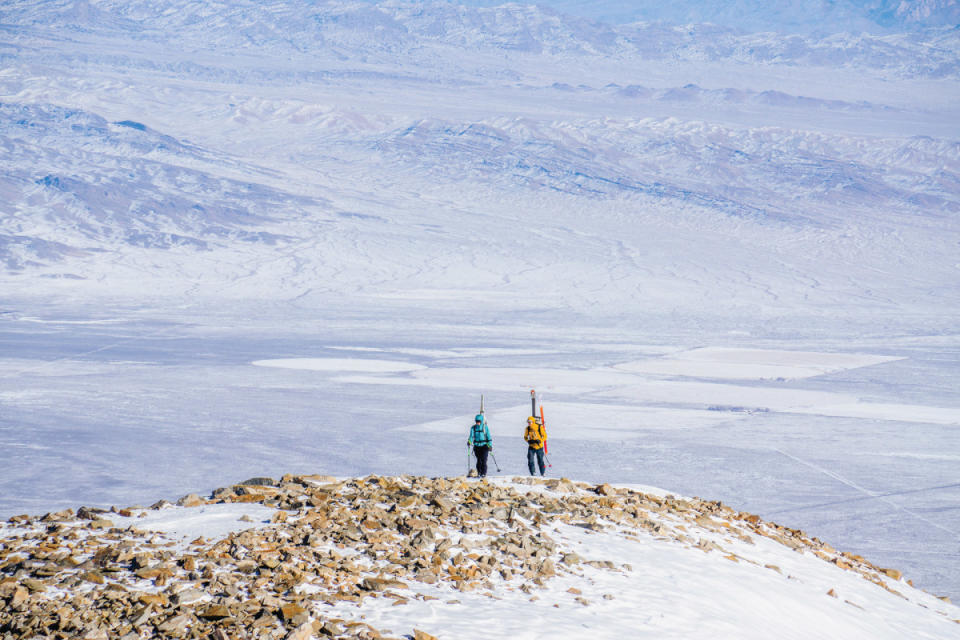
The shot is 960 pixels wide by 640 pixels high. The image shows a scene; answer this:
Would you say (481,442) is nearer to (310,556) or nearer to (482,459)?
(482,459)

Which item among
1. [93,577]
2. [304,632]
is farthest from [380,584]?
[93,577]

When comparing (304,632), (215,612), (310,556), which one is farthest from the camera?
(310,556)

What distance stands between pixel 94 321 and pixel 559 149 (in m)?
64.1

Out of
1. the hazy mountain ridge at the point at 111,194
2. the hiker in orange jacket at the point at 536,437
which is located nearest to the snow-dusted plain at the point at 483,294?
the hazy mountain ridge at the point at 111,194

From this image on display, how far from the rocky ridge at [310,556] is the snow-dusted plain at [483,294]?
20.7ft

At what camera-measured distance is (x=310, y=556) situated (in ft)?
23.8

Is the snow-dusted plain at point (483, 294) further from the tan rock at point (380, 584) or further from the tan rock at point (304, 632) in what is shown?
the tan rock at point (304, 632)

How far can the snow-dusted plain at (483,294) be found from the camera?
66.3 ft

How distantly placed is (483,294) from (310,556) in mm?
46933

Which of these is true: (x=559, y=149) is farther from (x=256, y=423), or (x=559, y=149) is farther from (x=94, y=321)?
(x=256, y=423)

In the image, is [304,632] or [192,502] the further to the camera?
[192,502]

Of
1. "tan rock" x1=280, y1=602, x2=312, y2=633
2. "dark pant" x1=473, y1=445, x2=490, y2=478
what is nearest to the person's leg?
"dark pant" x1=473, y1=445, x2=490, y2=478

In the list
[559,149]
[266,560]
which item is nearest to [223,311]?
[266,560]

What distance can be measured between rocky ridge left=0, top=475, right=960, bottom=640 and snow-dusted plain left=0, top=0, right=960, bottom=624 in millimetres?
6322
